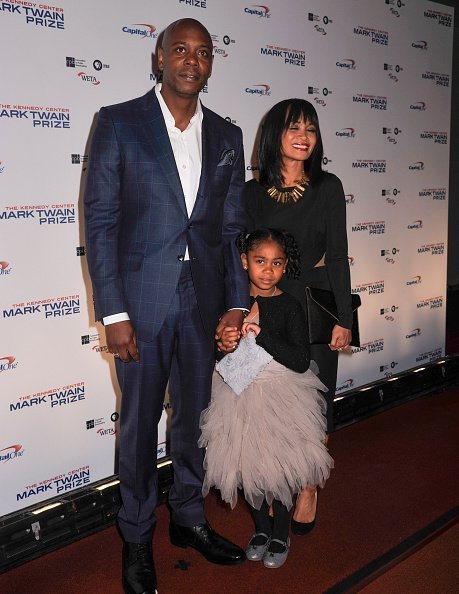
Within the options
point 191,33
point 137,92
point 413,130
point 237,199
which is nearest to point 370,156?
point 413,130

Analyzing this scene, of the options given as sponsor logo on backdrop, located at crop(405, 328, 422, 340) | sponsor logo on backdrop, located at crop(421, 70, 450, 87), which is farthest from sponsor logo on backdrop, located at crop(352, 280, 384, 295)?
sponsor logo on backdrop, located at crop(421, 70, 450, 87)

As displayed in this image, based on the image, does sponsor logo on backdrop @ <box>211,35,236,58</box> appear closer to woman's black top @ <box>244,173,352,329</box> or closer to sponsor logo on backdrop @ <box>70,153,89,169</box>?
sponsor logo on backdrop @ <box>70,153,89,169</box>

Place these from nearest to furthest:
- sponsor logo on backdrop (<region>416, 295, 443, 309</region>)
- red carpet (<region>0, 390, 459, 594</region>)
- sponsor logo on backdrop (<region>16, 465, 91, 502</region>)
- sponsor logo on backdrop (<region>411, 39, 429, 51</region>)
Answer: red carpet (<region>0, 390, 459, 594</region>) < sponsor logo on backdrop (<region>16, 465, 91, 502</region>) < sponsor logo on backdrop (<region>411, 39, 429, 51</region>) < sponsor logo on backdrop (<region>416, 295, 443, 309</region>)

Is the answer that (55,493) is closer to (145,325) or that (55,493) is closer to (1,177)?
(145,325)

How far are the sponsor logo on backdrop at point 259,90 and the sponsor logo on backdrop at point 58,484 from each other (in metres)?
2.19

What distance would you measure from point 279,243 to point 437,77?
3.29 m

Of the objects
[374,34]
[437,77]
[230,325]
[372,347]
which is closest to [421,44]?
[437,77]

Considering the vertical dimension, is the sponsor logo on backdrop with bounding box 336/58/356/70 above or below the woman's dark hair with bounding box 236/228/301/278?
above

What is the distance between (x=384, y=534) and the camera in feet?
9.53

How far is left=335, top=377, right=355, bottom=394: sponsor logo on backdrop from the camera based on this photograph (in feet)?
14.8

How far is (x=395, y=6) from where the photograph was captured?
461 cm

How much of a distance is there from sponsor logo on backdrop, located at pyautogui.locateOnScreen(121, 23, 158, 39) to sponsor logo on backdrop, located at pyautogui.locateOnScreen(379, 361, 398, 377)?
2.85 meters

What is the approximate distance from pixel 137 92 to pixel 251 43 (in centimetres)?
86

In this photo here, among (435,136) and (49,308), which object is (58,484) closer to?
(49,308)
